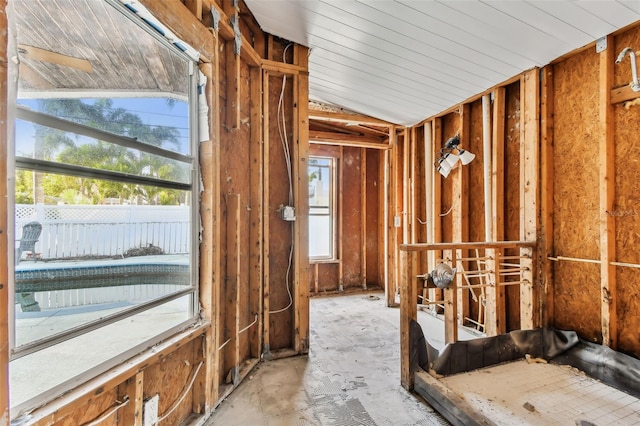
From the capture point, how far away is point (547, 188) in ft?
8.57

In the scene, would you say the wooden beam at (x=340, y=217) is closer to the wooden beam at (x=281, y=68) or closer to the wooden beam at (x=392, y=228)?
the wooden beam at (x=392, y=228)

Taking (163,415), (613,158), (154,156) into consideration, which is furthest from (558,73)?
(163,415)

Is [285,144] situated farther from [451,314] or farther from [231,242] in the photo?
[451,314]

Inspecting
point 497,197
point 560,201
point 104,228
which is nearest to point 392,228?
point 497,197

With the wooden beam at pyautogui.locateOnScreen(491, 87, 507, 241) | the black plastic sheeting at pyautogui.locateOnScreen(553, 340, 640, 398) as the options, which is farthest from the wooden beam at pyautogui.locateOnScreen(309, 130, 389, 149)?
the black plastic sheeting at pyautogui.locateOnScreen(553, 340, 640, 398)

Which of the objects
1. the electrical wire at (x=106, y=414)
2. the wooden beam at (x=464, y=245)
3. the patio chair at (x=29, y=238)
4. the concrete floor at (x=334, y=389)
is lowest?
the concrete floor at (x=334, y=389)

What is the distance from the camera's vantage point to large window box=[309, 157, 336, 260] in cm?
533

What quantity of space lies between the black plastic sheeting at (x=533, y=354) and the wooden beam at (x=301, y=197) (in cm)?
104

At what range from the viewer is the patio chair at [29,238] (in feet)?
3.32

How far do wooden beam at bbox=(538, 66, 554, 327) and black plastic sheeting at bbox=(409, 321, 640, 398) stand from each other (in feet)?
0.64

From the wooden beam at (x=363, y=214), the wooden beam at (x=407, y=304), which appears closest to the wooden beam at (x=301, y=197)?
the wooden beam at (x=407, y=304)

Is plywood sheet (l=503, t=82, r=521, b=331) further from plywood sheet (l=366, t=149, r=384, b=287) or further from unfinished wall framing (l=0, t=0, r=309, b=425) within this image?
plywood sheet (l=366, t=149, r=384, b=287)

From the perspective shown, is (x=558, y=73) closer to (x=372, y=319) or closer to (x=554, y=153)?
(x=554, y=153)

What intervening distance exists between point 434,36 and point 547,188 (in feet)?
5.41
